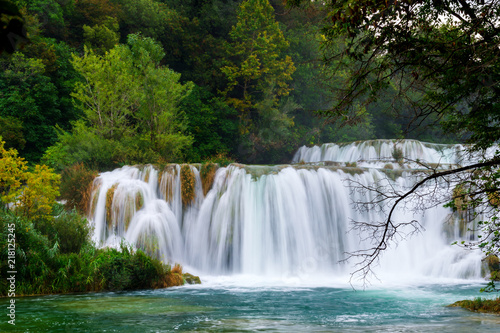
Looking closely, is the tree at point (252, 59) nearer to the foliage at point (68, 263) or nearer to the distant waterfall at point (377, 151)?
the distant waterfall at point (377, 151)

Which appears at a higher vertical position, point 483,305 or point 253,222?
point 253,222

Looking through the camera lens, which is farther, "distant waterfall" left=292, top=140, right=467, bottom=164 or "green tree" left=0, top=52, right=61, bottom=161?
"distant waterfall" left=292, top=140, right=467, bottom=164

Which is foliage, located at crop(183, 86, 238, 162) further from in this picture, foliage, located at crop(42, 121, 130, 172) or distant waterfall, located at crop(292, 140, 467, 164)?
foliage, located at crop(42, 121, 130, 172)

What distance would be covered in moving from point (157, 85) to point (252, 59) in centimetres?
1224

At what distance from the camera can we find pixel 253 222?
65.4 ft

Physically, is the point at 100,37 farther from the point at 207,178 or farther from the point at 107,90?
the point at 207,178

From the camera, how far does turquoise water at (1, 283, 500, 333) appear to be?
352 inches

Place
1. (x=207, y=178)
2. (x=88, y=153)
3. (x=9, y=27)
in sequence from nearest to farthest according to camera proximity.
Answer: (x=9, y=27) → (x=207, y=178) → (x=88, y=153)

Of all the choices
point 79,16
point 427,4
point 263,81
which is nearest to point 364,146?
point 263,81

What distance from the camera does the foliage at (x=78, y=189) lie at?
1986 centimetres

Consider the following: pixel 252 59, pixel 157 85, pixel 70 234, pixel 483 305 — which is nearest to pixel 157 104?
pixel 157 85

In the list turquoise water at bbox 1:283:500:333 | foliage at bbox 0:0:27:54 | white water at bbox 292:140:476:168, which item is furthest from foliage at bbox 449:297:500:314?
white water at bbox 292:140:476:168

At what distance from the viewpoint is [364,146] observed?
Answer: 116ft

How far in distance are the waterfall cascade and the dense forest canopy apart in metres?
3.58
